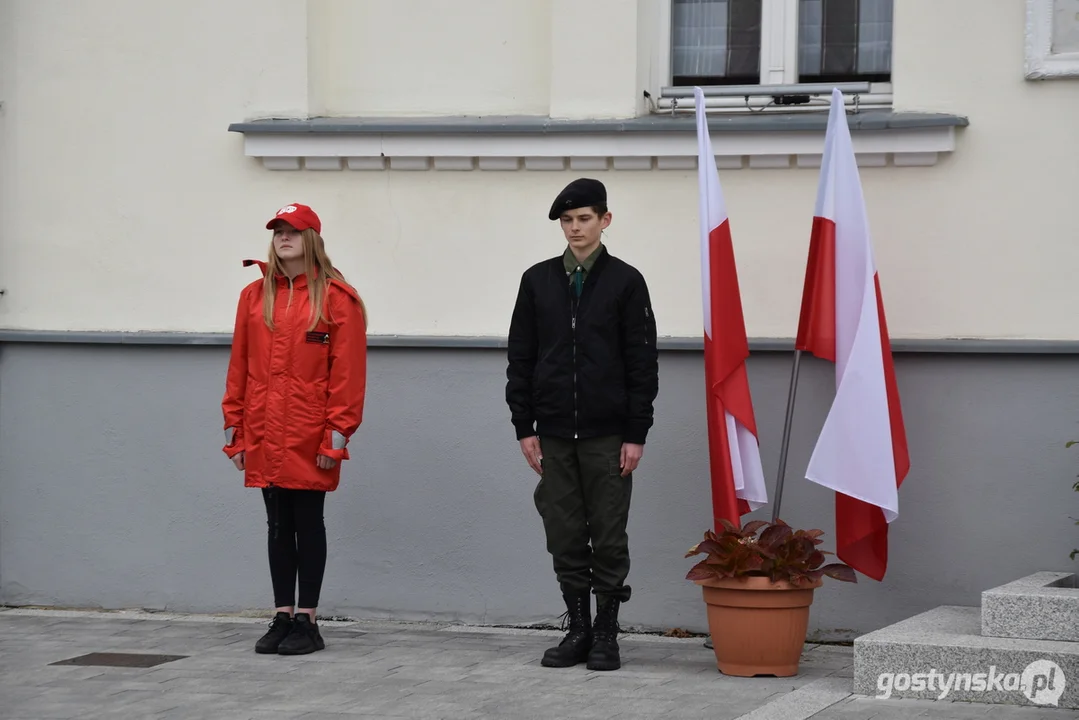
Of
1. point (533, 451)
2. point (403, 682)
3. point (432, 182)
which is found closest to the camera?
point (403, 682)

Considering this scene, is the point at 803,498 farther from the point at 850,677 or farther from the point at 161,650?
the point at 161,650

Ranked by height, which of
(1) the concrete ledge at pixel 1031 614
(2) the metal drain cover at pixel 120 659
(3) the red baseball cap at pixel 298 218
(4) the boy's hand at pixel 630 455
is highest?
(3) the red baseball cap at pixel 298 218

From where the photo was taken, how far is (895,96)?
666 cm

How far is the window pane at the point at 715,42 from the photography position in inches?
281

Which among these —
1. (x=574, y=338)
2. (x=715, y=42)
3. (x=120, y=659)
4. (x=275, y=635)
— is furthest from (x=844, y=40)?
(x=120, y=659)

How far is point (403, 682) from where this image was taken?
5.75m

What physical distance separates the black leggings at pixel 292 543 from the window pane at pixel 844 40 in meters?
3.03

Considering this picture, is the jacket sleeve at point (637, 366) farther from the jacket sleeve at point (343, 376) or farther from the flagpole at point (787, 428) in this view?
the jacket sleeve at point (343, 376)

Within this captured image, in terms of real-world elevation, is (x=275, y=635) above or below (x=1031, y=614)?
below

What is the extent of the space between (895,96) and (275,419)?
307cm

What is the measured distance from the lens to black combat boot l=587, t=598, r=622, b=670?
19.6ft

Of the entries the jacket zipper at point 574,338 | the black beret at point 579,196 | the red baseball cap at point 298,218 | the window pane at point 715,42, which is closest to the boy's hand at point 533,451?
the jacket zipper at point 574,338

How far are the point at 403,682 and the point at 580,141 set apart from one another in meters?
2.64

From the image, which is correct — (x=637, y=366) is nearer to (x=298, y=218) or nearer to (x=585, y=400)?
(x=585, y=400)
